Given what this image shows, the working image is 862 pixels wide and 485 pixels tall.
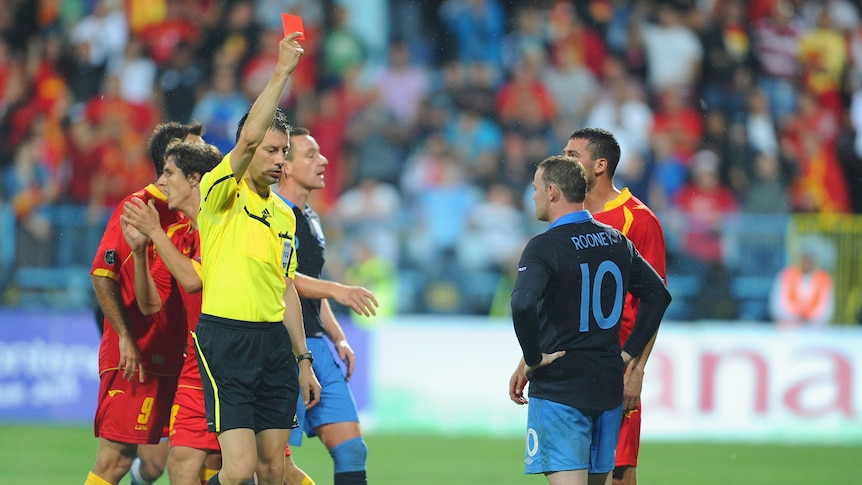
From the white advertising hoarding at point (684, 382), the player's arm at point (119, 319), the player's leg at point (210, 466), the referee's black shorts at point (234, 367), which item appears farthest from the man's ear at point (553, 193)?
the white advertising hoarding at point (684, 382)

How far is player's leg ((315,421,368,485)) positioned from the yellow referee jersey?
4.89 feet

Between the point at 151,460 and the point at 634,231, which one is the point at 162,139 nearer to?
the point at 151,460

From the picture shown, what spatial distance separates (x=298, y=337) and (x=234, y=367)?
1.96 feet

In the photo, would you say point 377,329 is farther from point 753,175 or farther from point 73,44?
point 73,44

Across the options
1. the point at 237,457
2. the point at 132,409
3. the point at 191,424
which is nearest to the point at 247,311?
the point at 237,457

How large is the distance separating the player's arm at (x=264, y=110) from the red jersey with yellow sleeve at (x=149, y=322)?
1229 mm

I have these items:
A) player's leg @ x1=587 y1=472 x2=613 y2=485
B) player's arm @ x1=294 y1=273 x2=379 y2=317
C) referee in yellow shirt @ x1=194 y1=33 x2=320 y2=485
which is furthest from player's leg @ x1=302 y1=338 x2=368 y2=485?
player's leg @ x1=587 y1=472 x2=613 y2=485

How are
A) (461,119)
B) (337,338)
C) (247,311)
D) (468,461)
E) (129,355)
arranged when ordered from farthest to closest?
1. (461,119)
2. (468,461)
3. (337,338)
4. (129,355)
5. (247,311)

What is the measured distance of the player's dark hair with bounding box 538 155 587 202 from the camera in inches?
244

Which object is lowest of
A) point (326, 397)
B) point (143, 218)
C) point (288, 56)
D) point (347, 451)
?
point (347, 451)

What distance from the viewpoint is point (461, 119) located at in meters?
17.5

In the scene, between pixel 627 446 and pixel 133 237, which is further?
pixel 627 446

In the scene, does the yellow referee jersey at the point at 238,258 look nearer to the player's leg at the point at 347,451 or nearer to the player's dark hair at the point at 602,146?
the player's leg at the point at 347,451

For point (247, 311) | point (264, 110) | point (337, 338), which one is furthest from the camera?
point (337, 338)
